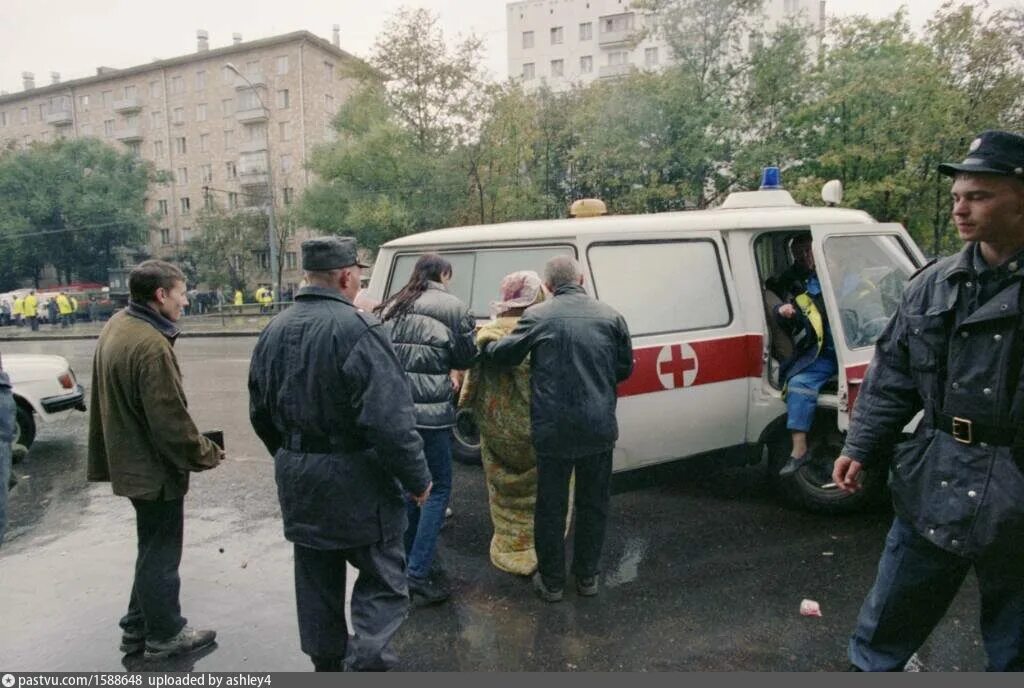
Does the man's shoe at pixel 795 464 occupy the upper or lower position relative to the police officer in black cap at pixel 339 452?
lower

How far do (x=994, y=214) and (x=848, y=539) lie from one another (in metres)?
2.89

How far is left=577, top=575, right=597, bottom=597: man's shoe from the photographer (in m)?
3.96

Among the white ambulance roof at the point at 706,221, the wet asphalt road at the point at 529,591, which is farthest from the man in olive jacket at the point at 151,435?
the white ambulance roof at the point at 706,221

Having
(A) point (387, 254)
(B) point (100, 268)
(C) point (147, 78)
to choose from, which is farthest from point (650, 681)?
(C) point (147, 78)

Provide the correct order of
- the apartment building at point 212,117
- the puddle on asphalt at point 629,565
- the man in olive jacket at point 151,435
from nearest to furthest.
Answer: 1. the man in olive jacket at point 151,435
2. the puddle on asphalt at point 629,565
3. the apartment building at point 212,117

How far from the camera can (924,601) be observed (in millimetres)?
2502

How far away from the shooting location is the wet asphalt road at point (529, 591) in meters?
3.36

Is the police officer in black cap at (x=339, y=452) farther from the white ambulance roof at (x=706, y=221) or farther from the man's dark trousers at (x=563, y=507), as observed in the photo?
the white ambulance roof at (x=706, y=221)

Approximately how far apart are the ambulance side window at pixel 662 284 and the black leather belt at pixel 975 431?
254cm

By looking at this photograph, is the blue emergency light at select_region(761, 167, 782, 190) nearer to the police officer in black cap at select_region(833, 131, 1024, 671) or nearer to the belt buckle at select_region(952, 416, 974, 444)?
the police officer in black cap at select_region(833, 131, 1024, 671)

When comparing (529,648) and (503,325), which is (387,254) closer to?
(503,325)

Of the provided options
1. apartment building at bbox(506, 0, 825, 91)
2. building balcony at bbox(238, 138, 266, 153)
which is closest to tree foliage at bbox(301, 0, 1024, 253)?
building balcony at bbox(238, 138, 266, 153)

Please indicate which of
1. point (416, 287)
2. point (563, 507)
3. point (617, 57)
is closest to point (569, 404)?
point (563, 507)

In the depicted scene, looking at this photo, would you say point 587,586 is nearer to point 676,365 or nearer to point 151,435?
point 676,365
